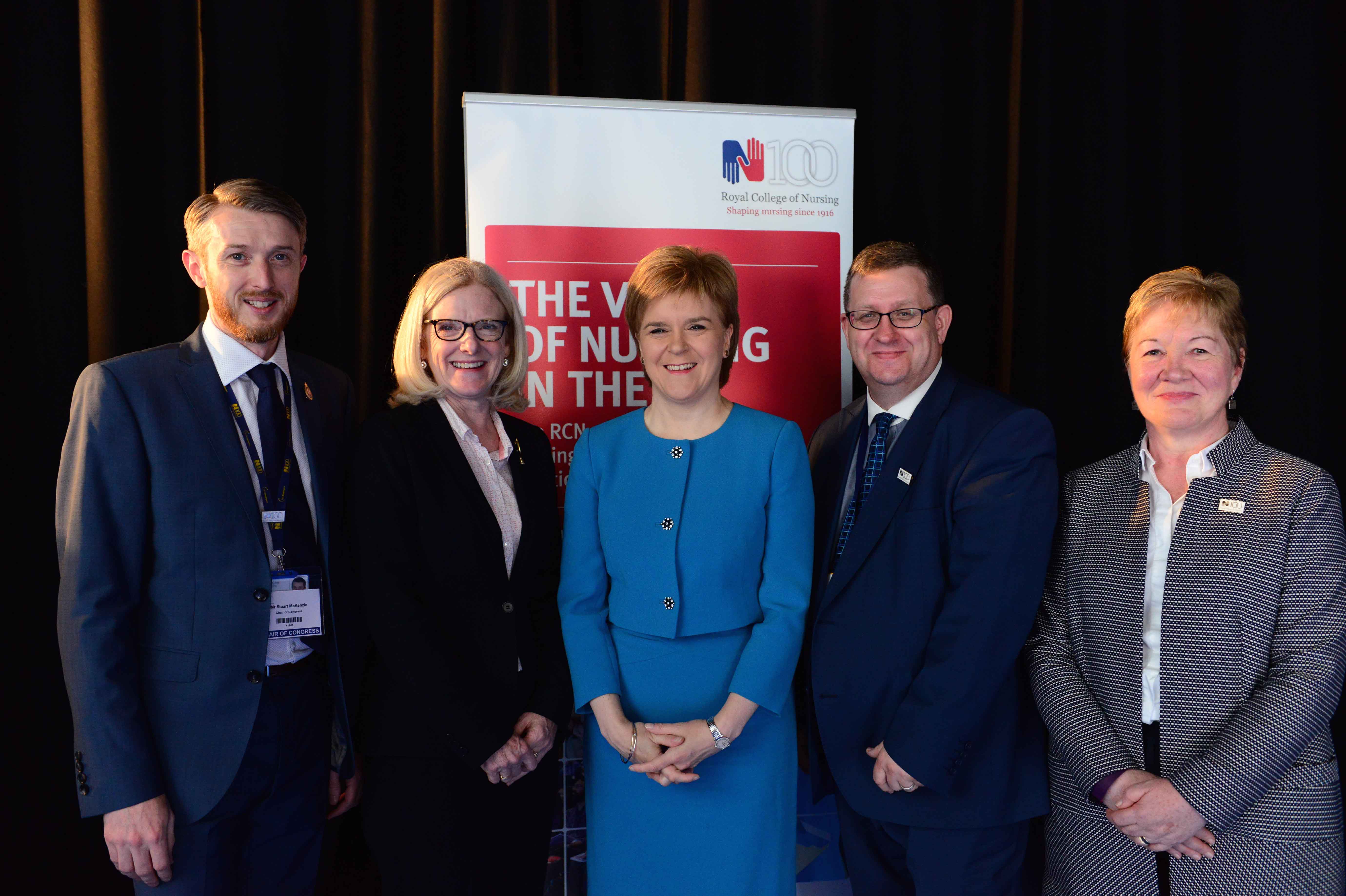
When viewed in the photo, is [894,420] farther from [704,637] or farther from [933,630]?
[704,637]

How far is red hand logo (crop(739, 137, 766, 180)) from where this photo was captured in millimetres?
2783

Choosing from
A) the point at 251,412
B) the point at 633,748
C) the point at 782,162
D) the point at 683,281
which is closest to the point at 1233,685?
the point at 633,748

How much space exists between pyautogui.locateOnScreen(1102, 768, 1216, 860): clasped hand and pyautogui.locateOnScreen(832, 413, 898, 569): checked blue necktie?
0.79 meters

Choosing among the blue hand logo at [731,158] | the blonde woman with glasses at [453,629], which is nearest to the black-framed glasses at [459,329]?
the blonde woman with glasses at [453,629]

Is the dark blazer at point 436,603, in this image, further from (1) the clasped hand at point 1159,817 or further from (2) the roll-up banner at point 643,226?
(1) the clasped hand at point 1159,817

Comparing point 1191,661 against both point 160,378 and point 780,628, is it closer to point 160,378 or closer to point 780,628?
point 780,628

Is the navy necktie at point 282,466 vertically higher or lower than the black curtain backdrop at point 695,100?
lower

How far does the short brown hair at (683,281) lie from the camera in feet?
6.42

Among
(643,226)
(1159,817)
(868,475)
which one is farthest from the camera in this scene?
(643,226)

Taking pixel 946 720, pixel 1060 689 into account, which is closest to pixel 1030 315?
pixel 1060 689

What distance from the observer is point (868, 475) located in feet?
6.80

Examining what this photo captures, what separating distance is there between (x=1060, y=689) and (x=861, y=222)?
6.90 feet

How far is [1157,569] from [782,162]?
1.73 metres

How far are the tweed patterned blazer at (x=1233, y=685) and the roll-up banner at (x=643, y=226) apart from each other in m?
1.21
